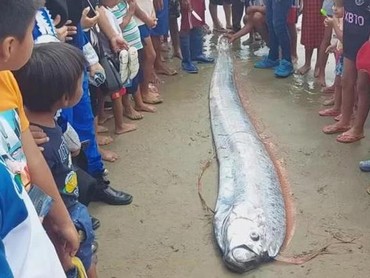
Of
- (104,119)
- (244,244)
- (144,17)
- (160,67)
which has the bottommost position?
(160,67)

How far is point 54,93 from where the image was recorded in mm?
2385

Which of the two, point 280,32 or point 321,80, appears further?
point 280,32

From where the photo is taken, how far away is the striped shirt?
15.9 feet

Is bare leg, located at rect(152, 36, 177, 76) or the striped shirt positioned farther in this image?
bare leg, located at rect(152, 36, 177, 76)

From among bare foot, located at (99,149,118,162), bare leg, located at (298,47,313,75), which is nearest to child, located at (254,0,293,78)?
bare leg, located at (298,47,313,75)

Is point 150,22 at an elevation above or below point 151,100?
above

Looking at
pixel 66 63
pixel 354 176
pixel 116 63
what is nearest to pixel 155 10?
pixel 116 63

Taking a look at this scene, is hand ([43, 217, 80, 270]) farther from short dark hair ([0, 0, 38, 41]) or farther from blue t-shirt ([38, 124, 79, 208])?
short dark hair ([0, 0, 38, 41])

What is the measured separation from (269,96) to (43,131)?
12.3 ft

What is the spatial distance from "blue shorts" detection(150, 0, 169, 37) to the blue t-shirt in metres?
3.86

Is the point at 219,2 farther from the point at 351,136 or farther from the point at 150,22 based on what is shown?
the point at 351,136

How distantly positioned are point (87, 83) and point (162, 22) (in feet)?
8.82

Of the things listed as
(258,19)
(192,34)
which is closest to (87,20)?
(192,34)

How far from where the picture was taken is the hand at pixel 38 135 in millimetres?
2326
